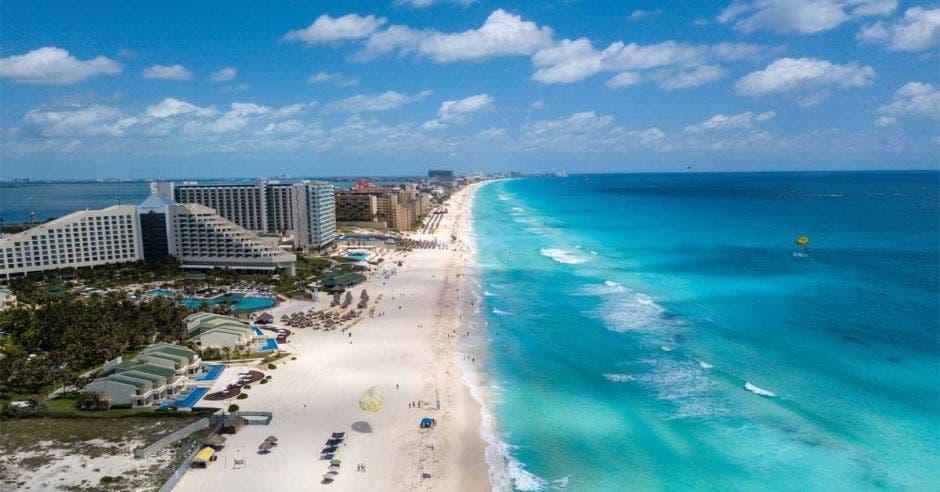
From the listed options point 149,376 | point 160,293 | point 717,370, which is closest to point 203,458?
point 149,376

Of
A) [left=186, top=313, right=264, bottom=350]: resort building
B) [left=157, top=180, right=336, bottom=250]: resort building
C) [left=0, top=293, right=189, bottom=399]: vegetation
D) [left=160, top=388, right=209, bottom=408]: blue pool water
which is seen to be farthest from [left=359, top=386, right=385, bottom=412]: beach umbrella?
[left=157, top=180, right=336, bottom=250]: resort building

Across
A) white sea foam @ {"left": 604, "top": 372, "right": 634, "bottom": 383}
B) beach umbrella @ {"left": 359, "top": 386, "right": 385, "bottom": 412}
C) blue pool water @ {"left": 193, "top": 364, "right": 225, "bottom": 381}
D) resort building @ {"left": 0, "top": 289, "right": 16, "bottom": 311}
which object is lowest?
white sea foam @ {"left": 604, "top": 372, "right": 634, "bottom": 383}

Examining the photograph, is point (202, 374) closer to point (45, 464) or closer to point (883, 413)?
point (45, 464)

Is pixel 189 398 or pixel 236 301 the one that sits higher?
pixel 236 301

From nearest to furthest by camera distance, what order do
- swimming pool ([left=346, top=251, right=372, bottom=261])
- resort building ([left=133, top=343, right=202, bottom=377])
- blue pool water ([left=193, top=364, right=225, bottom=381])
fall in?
1. resort building ([left=133, top=343, right=202, bottom=377])
2. blue pool water ([left=193, top=364, right=225, bottom=381])
3. swimming pool ([left=346, top=251, right=372, bottom=261])

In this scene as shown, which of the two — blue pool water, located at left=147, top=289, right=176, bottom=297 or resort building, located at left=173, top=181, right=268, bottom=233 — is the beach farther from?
resort building, located at left=173, top=181, right=268, bottom=233

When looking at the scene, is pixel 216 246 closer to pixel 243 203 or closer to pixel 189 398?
pixel 243 203
